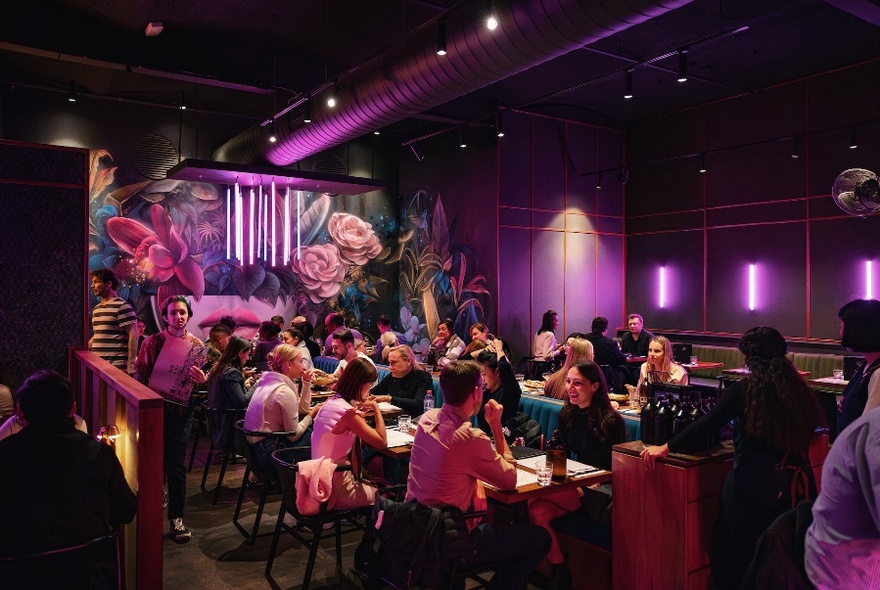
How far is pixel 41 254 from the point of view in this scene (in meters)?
5.21

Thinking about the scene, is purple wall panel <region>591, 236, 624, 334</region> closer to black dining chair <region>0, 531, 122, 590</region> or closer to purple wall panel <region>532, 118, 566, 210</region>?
purple wall panel <region>532, 118, 566, 210</region>

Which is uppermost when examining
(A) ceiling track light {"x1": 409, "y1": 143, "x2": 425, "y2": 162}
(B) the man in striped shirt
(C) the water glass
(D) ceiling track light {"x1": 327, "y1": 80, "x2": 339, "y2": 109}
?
(A) ceiling track light {"x1": 409, "y1": 143, "x2": 425, "y2": 162}

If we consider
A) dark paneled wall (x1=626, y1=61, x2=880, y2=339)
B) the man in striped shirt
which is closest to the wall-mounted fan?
dark paneled wall (x1=626, y1=61, x2=880, y2=339)

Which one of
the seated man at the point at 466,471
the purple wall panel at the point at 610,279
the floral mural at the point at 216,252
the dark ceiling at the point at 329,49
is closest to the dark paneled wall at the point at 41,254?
the dark ceiling at the point at 329,49

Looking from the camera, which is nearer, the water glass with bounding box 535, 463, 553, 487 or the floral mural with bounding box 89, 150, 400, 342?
the water glass with bounding box 535, 463, 553, 487

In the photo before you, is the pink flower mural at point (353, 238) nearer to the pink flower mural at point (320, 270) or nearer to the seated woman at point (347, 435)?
the pink flower mural at point (320, 270)

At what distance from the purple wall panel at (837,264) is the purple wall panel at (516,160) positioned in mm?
4089

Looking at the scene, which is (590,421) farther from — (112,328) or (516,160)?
(516,160)

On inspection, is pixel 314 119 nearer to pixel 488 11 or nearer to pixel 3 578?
pixel 488 11

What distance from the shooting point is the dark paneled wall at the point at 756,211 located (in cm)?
894

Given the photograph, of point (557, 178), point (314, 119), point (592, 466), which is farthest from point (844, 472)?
point (557, 178)

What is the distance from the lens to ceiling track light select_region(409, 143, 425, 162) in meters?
11.3

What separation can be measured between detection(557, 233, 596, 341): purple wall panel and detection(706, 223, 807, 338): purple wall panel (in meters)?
1.86

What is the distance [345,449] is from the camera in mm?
3865
